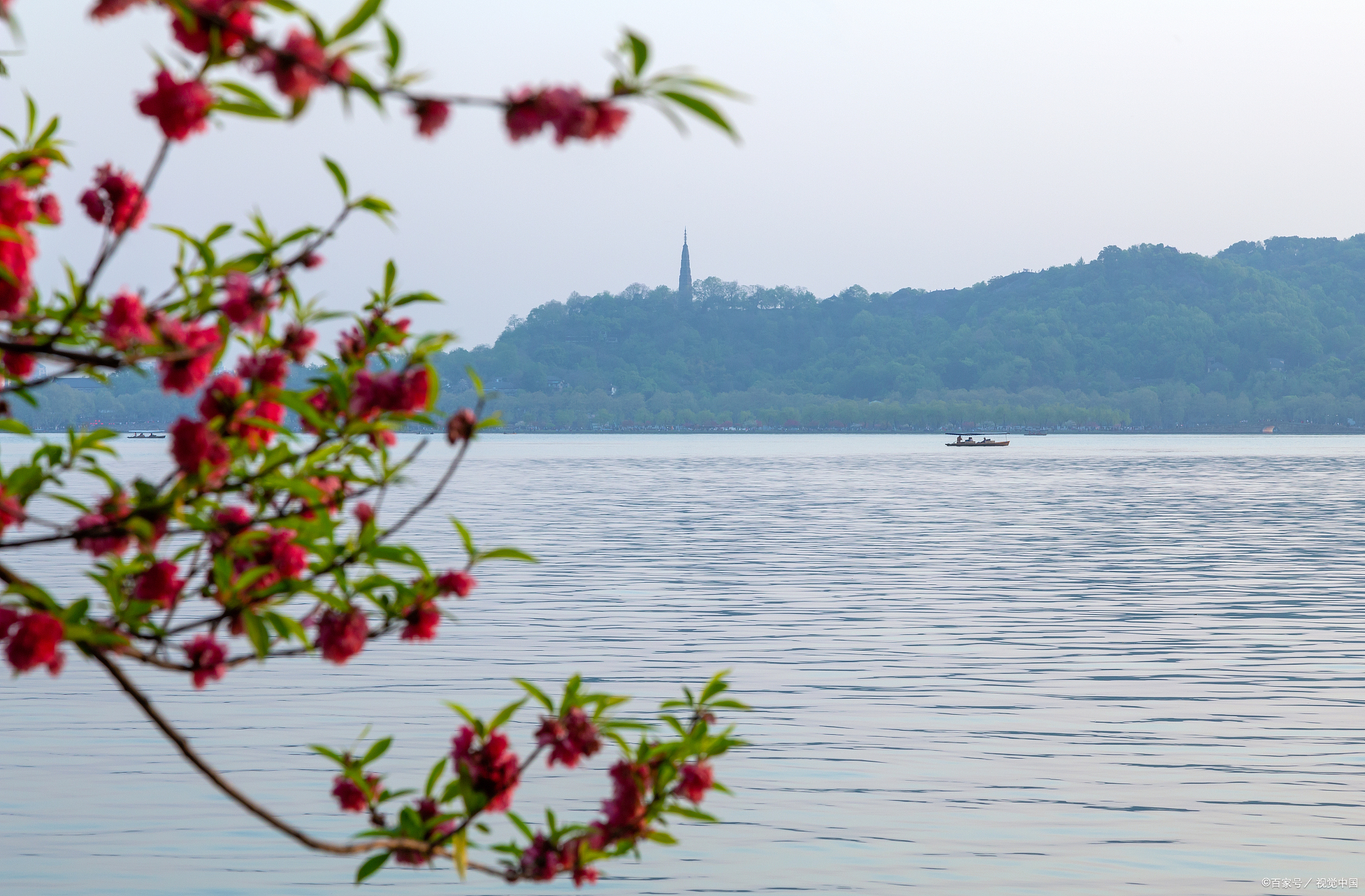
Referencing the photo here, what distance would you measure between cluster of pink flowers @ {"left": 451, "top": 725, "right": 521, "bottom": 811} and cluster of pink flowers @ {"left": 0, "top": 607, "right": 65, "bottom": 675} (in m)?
1.58

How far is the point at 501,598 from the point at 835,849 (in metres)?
20.0

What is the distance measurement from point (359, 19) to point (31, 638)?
7.31 ft

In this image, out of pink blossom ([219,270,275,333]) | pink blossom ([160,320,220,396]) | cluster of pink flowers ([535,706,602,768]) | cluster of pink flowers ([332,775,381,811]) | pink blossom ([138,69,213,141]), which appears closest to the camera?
pink blossom ([138,69,213,141])

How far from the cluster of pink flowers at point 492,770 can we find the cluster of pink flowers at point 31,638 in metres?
1.58

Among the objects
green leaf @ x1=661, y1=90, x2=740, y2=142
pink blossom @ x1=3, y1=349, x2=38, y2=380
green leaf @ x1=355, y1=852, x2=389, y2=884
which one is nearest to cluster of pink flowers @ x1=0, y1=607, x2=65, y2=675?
pink blossom @ x1=3, y1=349, x2=38, y2=380

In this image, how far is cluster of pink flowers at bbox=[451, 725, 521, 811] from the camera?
19.2 feet

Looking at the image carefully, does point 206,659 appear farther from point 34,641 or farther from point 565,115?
point 565,115

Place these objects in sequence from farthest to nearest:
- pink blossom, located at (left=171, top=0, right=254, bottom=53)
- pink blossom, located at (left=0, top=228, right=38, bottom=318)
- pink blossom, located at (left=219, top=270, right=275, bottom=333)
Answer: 1. pink blossom, located at (left=219, top=270, right=275, bottom=333)
2. pink blossom, located at (left=0, top=228, right=38, bottom=318)
3. pink blossom, located at (left=171, top=0, right=254, bottom=53)

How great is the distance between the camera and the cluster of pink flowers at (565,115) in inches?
144

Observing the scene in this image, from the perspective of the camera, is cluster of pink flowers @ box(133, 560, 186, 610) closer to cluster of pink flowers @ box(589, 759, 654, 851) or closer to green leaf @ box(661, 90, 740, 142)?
cluster of pink flowers @ box(589, 759, 654, 851)

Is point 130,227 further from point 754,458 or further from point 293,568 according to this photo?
point 754,458

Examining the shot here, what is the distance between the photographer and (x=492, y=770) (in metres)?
5.84

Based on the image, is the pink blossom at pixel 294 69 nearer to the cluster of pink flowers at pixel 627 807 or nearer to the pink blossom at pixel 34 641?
the pink blossom at pixel 34 641

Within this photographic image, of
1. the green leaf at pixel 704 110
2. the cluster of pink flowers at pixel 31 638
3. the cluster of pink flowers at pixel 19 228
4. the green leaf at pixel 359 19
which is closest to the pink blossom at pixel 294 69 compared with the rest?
the green leaf at pixel 359 19
